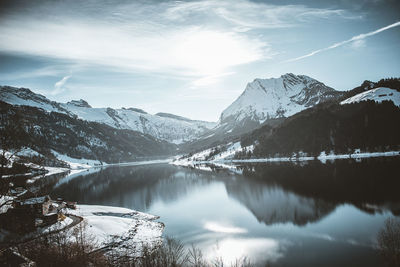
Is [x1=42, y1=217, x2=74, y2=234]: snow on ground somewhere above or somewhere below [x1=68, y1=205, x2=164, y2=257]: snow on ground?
above

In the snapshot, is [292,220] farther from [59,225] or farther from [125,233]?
[59,225]

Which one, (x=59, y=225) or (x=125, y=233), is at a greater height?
(x=59, y=225)

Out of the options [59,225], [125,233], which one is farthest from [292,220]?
[59,225]

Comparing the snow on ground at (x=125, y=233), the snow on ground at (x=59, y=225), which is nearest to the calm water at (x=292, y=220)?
the snow on ground at (x=125, y=233)

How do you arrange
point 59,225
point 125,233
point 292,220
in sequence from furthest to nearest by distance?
1. point 292,220
2. point 59,225
3. point 125,233

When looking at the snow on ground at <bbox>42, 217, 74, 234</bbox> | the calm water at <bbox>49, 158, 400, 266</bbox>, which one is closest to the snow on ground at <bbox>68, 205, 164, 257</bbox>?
the snow on ground at <bbox>42, 217, 74, 234</bbox>

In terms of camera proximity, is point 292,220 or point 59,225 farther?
point 292,220

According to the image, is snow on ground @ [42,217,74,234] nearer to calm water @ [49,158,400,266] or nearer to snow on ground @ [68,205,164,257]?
snow on ground @ [68,205,164,257]

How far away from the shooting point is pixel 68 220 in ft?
177

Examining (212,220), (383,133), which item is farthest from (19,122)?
(383,133)

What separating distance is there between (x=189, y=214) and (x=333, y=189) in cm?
4335

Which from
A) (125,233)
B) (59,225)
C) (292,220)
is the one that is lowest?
(292,220)

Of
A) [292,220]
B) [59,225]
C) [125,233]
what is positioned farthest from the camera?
[292,220]

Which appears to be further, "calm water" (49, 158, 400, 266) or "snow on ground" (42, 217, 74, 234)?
"snow on ground" (42, 217, 74, 234)
